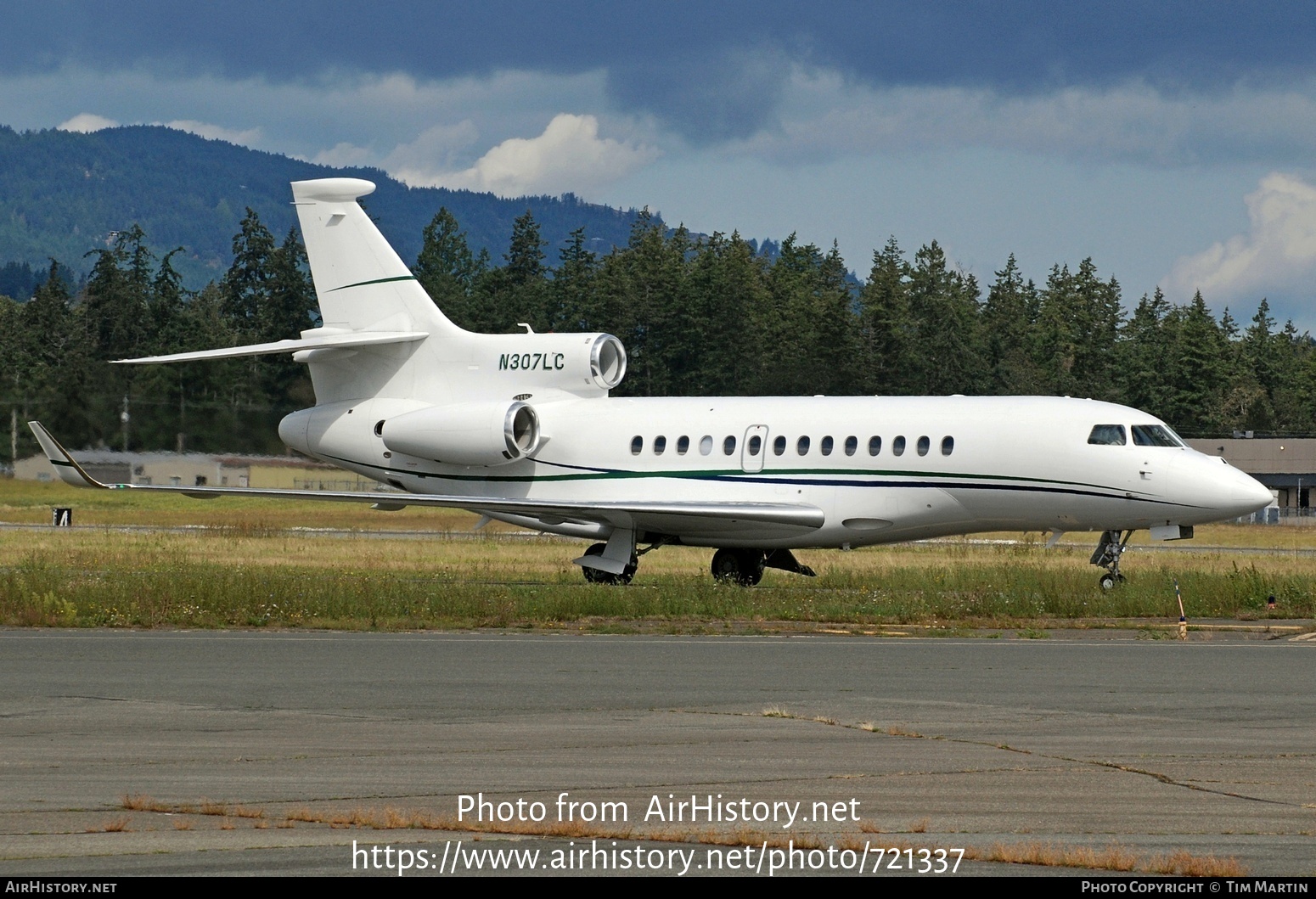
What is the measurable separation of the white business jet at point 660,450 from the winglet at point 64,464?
0.09 metres

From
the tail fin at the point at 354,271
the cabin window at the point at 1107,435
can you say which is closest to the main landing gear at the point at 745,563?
the cabin window at the point at 1107,435

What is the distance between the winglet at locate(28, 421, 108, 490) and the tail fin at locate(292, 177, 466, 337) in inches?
272

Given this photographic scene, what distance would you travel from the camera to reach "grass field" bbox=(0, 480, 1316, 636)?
2147 cm

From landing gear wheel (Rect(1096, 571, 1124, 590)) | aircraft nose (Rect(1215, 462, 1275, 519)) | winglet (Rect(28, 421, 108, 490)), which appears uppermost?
winglet (Rect(28, 421, 108, 490))

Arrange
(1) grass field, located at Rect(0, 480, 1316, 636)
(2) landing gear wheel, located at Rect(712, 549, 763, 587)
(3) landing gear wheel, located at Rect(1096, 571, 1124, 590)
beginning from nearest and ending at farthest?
(1) grass field, located at Rect(0, 480, 1316, 636)
(3) landing gear wheel, located at Rect(1096, 571, 1124, 590)
(2) landing gear wheel, located at Rect(712, 549, 763, 587)

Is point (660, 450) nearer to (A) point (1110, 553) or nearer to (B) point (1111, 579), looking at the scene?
(A) point (1110, 553)

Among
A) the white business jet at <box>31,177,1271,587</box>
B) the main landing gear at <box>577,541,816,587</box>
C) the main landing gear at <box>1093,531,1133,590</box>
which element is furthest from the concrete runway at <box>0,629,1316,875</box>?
the main landing gear at <box>577,541,816,587</box>

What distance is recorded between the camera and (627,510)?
27672mm

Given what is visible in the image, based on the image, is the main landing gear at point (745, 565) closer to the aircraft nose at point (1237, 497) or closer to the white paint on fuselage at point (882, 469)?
the white paint on fuselage at point (882, 469)

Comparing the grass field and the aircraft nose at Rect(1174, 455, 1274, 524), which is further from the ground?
the aircraft nose at Rect(1174, 455, 1274, 524)

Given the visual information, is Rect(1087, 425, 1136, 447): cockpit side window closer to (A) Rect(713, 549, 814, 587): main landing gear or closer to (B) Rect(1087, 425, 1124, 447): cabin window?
(B) Rect(1087, 425, 1124, 447): cabin window

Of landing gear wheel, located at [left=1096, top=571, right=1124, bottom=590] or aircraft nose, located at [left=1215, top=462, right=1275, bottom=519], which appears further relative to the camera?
landing gear wheel, located at [left=1096, top=571, right=1124, bottom=590]

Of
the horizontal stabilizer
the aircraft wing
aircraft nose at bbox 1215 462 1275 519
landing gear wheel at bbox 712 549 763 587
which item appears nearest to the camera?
aircraft nose at bbox 1215 462 1275 519

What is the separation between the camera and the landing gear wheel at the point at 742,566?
1161 inches
